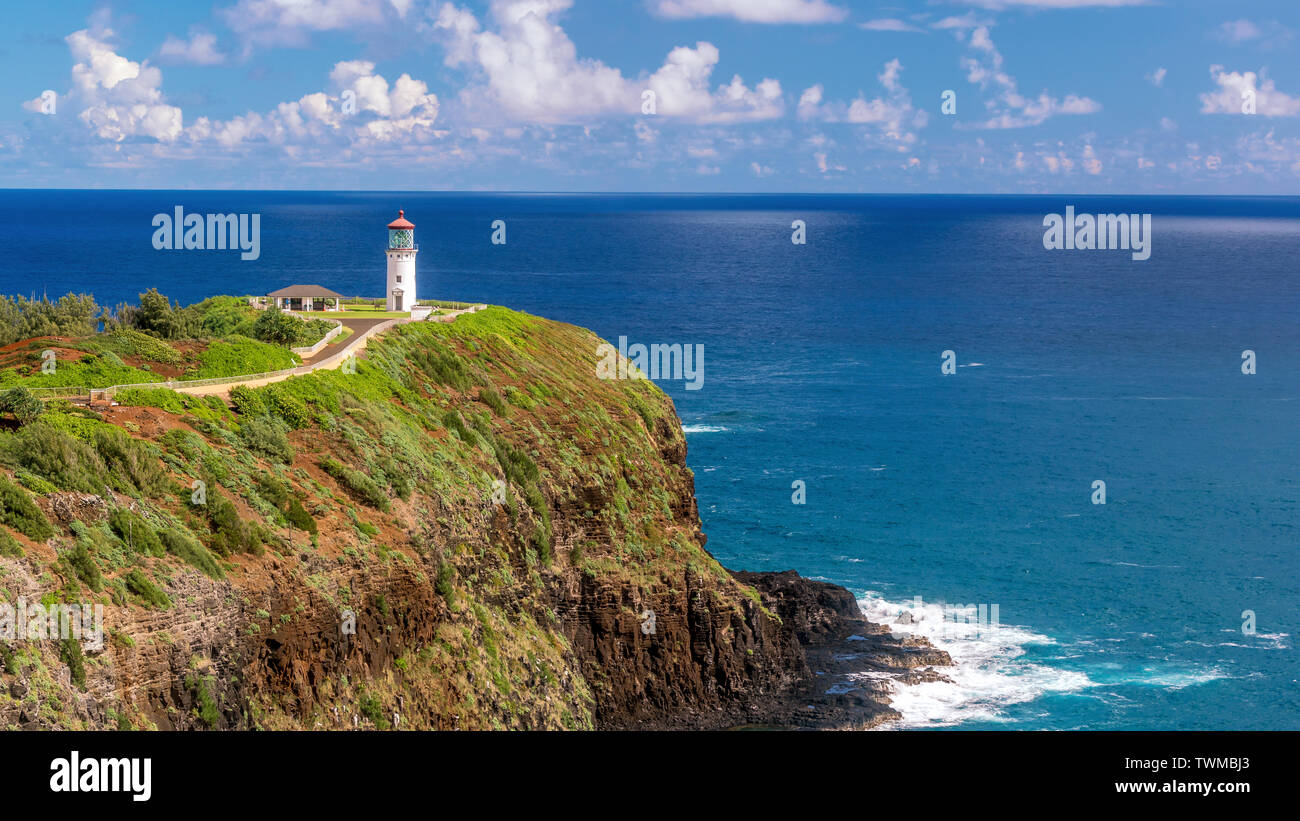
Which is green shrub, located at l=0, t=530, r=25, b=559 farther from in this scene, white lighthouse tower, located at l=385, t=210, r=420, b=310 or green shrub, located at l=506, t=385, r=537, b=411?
white lighthouse tower, located at l=385, t=210, r=420, b=310

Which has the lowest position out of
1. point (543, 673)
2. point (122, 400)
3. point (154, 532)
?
point (543, 673)

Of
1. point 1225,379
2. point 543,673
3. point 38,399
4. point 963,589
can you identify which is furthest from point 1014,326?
point 38,399

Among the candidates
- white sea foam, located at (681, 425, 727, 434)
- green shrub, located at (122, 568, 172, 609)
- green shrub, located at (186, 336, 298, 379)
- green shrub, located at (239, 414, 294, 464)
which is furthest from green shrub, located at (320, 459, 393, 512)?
white sea foam, located at (681, 425, 727, 434)

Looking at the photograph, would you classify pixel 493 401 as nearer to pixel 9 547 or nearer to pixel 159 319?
pixel 159 319

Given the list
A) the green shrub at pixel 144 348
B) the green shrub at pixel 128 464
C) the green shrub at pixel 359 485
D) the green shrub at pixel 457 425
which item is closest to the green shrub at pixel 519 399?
the green shrub at pixel 457 425

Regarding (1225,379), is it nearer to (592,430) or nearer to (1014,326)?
(1014,326)
